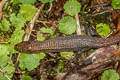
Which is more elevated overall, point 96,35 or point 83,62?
point 96,35

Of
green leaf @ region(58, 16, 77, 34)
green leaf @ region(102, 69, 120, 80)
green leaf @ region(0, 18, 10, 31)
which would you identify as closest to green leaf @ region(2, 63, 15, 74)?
green leaf @ region(0, 18, 10, 31)

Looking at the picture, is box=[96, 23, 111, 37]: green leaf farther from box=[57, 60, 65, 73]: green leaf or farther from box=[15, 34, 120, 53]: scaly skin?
box=[57, 60, 65, 73]: green leaf

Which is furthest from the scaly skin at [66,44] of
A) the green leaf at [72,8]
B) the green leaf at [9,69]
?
the green leaf at [72,8]

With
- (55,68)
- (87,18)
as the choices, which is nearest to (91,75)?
(55,68)

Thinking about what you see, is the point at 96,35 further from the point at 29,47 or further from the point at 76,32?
the point at 29,47

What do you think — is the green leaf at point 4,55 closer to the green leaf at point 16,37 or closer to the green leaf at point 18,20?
the green leaf at point 16,37

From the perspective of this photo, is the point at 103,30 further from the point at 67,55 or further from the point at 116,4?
the point at 67,55
